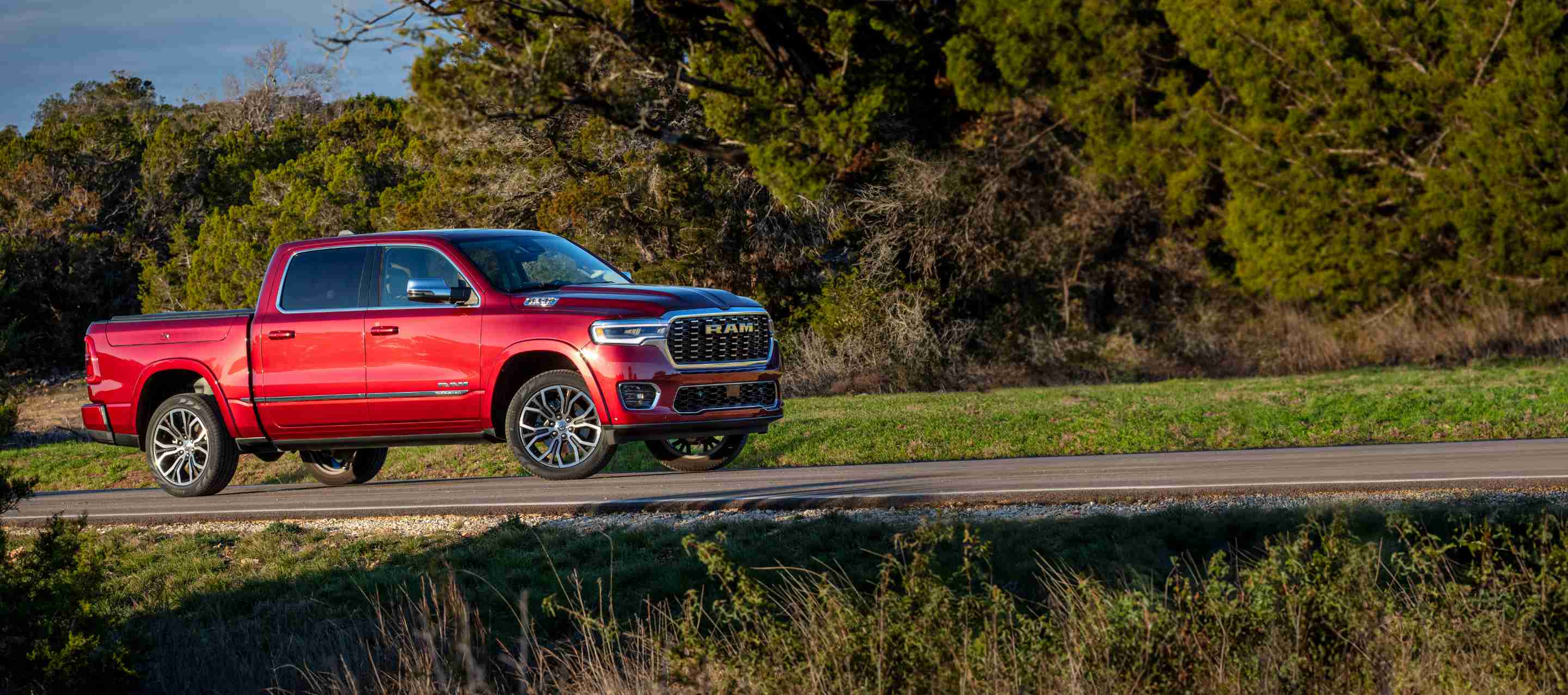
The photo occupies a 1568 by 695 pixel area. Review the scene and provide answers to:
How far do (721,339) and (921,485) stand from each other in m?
2.17

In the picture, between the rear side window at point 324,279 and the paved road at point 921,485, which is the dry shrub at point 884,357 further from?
the rear side window at point 324,279

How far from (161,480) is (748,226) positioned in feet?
50.5

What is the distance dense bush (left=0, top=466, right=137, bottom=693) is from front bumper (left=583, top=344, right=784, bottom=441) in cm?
365

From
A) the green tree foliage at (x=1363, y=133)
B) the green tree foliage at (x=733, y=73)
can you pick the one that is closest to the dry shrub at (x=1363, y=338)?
the green tree foliage at (x=1363, y=133)

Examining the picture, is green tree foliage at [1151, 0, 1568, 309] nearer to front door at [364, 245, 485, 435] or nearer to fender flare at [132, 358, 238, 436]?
front door at [364, 245, 485, 435]

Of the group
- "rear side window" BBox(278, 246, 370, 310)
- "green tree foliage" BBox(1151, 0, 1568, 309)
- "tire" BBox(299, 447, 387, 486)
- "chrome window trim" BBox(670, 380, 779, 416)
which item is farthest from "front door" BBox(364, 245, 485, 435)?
"green tree foliage" BBox(1151, 0, 1568, 309)

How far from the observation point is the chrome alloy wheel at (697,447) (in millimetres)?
13188

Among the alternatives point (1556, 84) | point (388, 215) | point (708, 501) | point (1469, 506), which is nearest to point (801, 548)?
point (708, 501)

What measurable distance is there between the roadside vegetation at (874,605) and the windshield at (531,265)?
2.00 m

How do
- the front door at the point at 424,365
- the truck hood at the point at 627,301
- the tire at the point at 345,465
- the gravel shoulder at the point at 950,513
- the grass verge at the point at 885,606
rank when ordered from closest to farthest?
the grass verge at the point at 885,606, the gravel shoulder at the point at 950,513, the truck hood at the point at 627,301, the front door at the point at 424,365, the tire at the point at 345,465

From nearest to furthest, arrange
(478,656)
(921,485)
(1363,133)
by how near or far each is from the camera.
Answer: (478,656) < (921,485) < (1363,133)

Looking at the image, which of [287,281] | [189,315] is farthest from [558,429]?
[189,315]

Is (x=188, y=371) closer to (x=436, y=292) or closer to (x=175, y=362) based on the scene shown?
(x=175, y=362)

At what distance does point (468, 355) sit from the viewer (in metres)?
11.2
